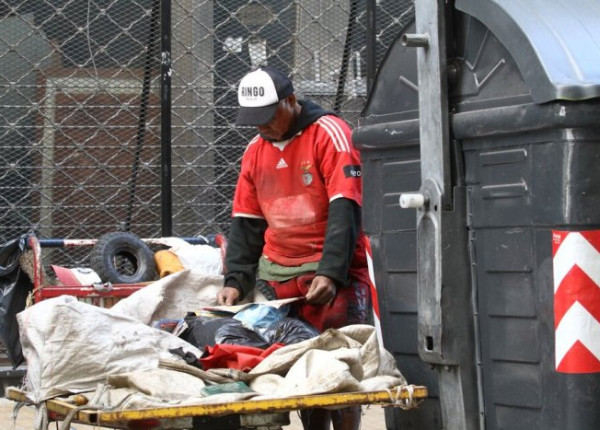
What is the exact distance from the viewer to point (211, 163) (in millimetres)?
8234

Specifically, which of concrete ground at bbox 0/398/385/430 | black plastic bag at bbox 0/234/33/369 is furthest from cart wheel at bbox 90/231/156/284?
concrete ground at bbox 0/398/385/430

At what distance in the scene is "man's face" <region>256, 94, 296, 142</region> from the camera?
18.2 ft

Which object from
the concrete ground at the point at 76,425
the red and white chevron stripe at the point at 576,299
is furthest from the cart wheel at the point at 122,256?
the red and white chevron stripe at the point at 576,299

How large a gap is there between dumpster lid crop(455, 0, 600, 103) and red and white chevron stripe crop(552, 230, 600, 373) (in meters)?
0.46

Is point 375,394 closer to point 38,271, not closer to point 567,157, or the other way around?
point 567,157

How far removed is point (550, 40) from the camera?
148 inches

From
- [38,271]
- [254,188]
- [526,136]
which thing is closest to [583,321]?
[526,136]

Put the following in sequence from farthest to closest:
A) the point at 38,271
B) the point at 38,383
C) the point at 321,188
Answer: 1. the point at 38,271
2. the point at 321,188
3. the point at 38,383

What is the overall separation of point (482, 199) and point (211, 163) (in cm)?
447

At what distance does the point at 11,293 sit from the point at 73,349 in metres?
2.33

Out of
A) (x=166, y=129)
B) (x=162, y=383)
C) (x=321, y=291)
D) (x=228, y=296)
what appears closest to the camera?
(x=162, y=383)

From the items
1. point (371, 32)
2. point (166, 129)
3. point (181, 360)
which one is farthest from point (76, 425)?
point (371, 32)

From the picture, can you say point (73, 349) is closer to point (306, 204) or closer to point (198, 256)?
point (306, 204)

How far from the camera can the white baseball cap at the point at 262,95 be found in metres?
5.48
